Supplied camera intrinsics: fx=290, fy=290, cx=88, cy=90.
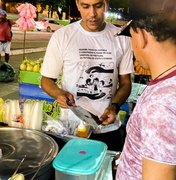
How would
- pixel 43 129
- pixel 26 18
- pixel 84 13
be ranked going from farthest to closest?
pixel 26 18 < pixel 84 13 < pixel 43 129

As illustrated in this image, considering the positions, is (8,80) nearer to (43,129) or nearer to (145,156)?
(43,129)

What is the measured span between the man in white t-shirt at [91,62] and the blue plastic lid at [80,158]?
22.9 inches

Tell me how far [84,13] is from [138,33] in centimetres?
109

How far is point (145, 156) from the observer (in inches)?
34.7

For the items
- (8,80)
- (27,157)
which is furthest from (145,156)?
(8,80)

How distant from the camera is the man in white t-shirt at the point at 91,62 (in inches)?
79.0

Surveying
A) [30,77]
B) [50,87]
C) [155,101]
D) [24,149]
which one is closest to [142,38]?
[155,101]

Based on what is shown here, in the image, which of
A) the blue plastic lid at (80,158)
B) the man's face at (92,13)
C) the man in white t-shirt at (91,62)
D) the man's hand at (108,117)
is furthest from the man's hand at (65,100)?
the man's face at (92,13)

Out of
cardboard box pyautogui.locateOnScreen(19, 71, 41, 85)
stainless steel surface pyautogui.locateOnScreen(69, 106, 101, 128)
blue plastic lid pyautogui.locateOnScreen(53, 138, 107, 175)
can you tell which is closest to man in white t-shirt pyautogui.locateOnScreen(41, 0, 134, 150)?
stainless steel surface pyautogui.locateOnScreen(69, 106, 101, 128)

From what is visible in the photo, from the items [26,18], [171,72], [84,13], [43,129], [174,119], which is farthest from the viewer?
[26,18]

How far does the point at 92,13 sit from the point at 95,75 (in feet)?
1.38

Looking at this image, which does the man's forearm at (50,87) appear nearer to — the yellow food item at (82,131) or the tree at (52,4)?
the yellow food item at (82,131)

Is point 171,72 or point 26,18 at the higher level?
point 171,72

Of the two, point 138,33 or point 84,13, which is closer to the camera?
point 138,33
